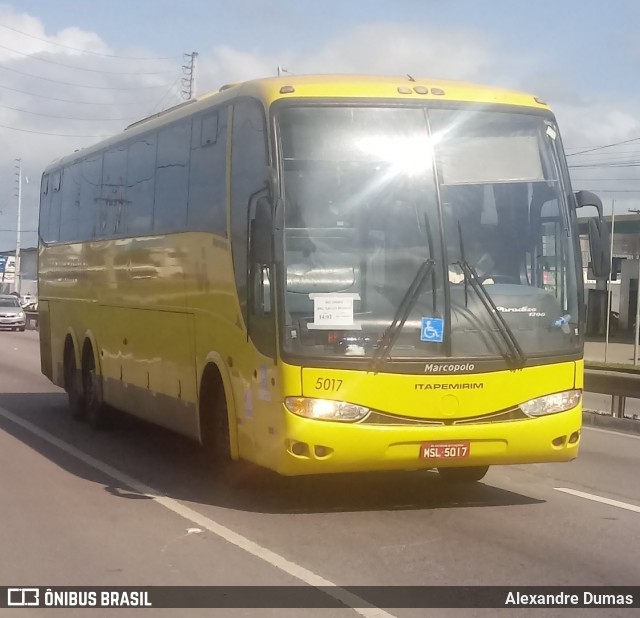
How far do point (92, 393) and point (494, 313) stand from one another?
771cm

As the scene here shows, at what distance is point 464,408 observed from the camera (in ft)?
29.7

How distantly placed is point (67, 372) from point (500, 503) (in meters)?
8.57

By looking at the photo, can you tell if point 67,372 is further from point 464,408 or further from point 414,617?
point 414,617

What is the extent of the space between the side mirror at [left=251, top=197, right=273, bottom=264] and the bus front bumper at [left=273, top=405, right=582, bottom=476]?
120cm

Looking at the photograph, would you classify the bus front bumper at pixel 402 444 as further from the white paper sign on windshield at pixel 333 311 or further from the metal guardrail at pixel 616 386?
the metal guardrail at pixel 616 386

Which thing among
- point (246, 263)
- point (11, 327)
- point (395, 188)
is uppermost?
point (395, 188)

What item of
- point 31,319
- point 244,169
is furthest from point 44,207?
point 31,319

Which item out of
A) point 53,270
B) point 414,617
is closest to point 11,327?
point 53,270

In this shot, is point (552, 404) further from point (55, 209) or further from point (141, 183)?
point (55, 209)

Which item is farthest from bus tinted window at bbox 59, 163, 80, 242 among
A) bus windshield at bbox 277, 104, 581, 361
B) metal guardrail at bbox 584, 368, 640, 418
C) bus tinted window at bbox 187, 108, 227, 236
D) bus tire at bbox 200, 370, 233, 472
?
bus windshield at bbox 277, 104, 581, 361

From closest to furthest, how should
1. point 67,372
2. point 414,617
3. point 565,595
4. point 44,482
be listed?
point 414,617 < point 565,595 < point 44,482 < point 67,372

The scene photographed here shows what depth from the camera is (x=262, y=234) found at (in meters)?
8.87

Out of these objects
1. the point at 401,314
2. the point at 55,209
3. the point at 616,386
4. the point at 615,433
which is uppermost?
the point at 55,209

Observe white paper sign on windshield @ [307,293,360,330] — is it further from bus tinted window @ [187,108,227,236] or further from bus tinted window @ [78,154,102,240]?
bus tinted window @ [78,154,102,240]
